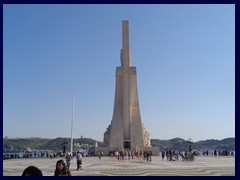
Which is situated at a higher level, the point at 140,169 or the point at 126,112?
the point at 126,112

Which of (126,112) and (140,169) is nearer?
(140,169)

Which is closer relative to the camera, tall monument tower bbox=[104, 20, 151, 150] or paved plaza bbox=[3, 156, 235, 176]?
paved plaza bbox=[3, 156, 235, 176]

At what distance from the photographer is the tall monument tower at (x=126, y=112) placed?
35.1 m

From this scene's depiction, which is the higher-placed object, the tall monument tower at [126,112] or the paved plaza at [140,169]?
the tall monument tower at [126,112]

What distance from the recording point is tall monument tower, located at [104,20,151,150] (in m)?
35.1

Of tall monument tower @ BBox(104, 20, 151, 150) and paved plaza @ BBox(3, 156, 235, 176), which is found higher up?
tall monument tower @ BBox(104, 20, 151, 150)

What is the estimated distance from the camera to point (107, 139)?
37562mm

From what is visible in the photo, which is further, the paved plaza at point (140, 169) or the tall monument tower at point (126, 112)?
the tall monument tower at point (126, 112)

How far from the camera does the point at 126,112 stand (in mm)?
36344
